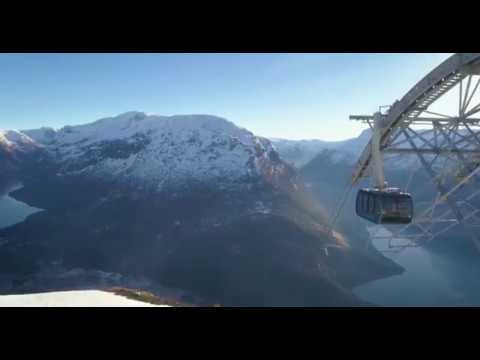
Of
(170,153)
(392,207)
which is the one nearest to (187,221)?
(170,153)

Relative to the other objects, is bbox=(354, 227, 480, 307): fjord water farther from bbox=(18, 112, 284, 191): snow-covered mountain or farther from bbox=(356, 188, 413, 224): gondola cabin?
bbox=(356, 188, 413, 224): gondola cabin

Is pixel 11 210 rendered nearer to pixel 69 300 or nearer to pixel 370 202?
pixel 69 300

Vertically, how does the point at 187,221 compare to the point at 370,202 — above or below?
above

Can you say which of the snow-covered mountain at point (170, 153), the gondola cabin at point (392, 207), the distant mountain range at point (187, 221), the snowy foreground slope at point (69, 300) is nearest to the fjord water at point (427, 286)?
the distant mountain range at point (187, 221)
